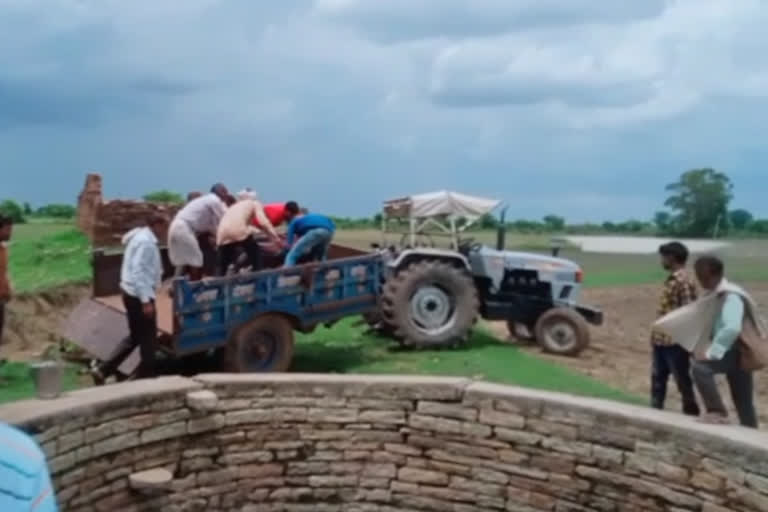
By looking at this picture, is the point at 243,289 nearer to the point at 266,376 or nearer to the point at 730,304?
the point at 266,376

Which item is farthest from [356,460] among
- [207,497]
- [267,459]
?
[207,497]

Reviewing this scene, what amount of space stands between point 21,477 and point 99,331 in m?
8.35

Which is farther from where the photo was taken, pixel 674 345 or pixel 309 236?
pixel 309 236

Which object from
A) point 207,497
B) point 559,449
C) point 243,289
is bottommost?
point 207,497

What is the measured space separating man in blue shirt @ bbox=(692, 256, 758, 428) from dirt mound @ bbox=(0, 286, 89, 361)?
734 cm

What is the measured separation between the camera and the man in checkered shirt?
6934 mm

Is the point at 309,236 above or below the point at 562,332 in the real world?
above

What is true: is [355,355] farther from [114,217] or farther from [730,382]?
[114,217]

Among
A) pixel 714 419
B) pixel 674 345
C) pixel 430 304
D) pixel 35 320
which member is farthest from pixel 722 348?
pixel 35 320

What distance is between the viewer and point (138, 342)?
338 inches

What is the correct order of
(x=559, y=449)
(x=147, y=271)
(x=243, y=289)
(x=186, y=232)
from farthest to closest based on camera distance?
(x=186, y=232) → (x=243, y=289) → (x=147, y=271) → (x=559, y=449)

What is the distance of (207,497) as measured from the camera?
7.10m

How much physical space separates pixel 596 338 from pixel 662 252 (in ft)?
22.1

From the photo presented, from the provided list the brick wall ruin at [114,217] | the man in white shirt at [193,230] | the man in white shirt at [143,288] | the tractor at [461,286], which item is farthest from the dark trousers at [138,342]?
the brick wall ruin at [114,217]
